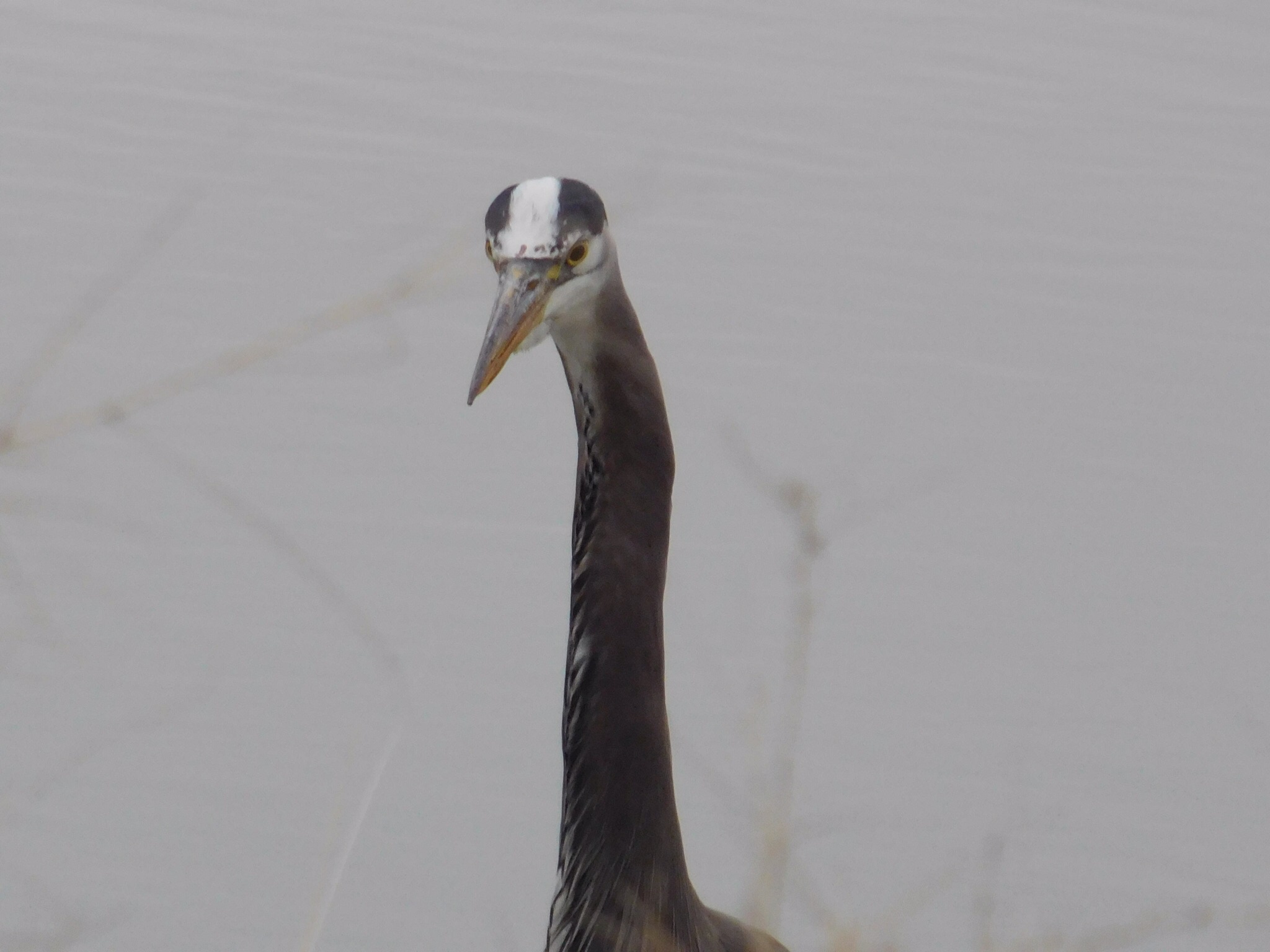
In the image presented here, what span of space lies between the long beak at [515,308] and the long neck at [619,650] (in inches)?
4.0

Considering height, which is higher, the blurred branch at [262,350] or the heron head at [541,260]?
the heron head at [541,260]

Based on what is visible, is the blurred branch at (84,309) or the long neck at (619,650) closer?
the blurred branch at (84,309)

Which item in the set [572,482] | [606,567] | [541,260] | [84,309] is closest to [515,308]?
[541,260]

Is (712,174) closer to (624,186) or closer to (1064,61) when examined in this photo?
(624,186)

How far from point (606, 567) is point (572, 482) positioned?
245 cm

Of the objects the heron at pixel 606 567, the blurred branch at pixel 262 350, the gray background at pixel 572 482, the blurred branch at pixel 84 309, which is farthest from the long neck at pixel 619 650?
the blurred branch at pixel 84 309

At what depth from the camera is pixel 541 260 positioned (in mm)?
2236

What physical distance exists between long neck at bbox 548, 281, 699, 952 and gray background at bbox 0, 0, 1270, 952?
0.66 feet

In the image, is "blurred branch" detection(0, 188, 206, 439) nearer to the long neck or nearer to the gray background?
the gray background

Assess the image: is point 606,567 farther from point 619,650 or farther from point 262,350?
point 262,350

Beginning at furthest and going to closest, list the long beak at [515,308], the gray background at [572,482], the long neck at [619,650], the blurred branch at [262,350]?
the gray background at [572,482]
the long neck at [619,650]
the long beak at [515,308]
the blurred branch at [262,350]

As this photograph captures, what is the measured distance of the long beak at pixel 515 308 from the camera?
7.21ft

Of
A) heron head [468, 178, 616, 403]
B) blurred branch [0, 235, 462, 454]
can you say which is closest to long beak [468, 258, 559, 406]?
heron head [468, 178, 616, 403]

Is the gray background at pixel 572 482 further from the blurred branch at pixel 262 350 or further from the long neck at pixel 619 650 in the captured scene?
the long neck at pixel 619 650
